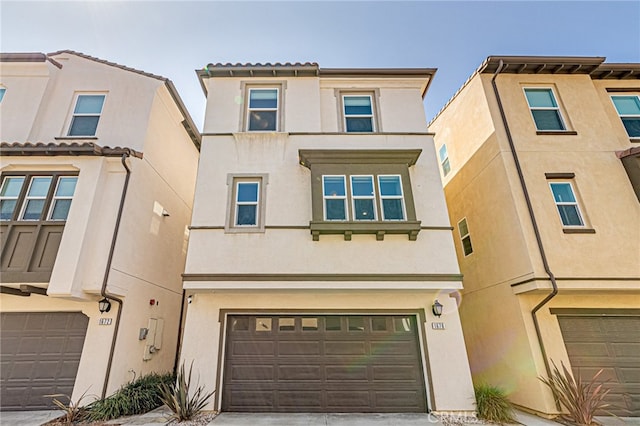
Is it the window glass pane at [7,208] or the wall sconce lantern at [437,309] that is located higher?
the window glass pane at [7,208]

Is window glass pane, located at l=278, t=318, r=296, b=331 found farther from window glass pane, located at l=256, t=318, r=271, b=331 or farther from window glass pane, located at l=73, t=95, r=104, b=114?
window glass pane, located at l=73, t=95, r=104, b=114

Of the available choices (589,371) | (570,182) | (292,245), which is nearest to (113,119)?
(292,245)

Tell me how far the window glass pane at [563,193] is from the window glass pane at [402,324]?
5252 millimetres

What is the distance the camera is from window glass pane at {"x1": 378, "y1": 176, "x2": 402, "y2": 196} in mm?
8297

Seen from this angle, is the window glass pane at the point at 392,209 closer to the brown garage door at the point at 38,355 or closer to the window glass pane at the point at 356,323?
the window glass pane at the point at 356,323

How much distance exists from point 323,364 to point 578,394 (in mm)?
5666

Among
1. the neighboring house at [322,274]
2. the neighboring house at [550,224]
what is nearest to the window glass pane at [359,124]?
the neighboring house at [322,274]

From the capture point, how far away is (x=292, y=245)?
7.63 m

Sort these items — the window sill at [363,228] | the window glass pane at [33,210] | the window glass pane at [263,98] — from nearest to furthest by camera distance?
the window sill at [363,228], the window glass pane at [33,210], the window glass pane at [263,98]

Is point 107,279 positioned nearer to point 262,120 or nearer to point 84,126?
point 84,126

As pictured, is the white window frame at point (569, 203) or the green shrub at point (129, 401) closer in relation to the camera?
the green shrub at point (129, 401)

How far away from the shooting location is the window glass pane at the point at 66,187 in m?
8.16

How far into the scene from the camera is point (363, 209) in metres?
8.10

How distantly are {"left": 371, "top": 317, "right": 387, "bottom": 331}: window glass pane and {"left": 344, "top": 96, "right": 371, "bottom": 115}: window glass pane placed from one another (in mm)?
6187
